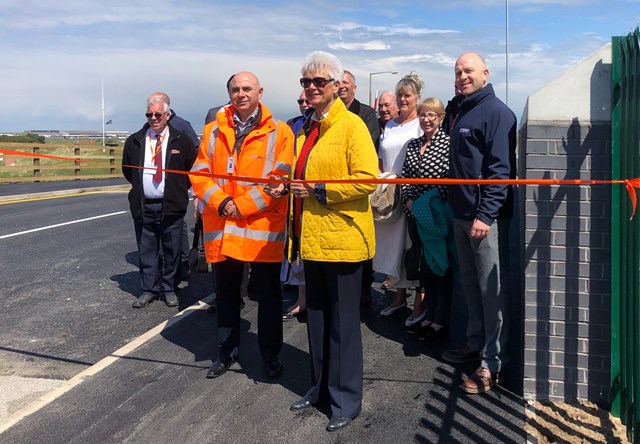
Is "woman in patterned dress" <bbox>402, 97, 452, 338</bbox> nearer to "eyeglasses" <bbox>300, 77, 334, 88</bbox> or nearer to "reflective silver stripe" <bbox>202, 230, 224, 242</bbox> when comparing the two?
"eyeglasses" <bbox>300, 77, 334, 88</bbox>

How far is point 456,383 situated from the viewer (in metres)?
4.64

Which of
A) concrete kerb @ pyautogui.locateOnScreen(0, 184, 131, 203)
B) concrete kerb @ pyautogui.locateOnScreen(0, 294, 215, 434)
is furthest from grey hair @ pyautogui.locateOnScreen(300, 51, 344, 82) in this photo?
concrete kerb @ pyautogui.locateOnScreen(0, 184, 131, 203)

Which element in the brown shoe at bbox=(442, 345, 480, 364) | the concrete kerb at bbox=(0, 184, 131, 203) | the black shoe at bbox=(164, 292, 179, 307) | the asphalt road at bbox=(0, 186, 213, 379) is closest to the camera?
the brown shoe at bbox=(442, 345, 480, 364)

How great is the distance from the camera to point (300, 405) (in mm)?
4242

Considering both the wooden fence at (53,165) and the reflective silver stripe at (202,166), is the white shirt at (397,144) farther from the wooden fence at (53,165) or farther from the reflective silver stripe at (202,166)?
the wooden fence at (53,165)

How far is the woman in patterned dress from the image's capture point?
5.22m

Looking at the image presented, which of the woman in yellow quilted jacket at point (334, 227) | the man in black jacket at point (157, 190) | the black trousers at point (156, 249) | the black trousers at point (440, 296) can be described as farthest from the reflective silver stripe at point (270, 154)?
the black trousers at point (156, 249)

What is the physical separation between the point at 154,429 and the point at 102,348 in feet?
5.90

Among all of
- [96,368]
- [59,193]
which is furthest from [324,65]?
[59,193]

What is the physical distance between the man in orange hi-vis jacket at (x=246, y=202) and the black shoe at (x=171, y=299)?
6.81 ft

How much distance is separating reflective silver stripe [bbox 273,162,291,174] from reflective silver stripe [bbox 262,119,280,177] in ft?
0.08

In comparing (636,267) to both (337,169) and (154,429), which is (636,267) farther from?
(154,429)

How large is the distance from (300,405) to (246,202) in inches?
55.5

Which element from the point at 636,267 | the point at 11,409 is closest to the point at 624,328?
the point at 636,267
